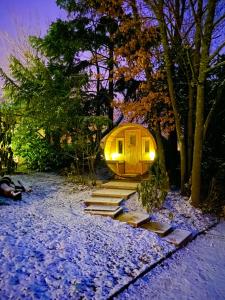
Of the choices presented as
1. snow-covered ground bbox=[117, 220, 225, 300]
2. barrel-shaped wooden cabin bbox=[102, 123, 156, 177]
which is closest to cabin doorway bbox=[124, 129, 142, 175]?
barrel-shaped wooden cabin bbox=[102, 123, 156, 177]

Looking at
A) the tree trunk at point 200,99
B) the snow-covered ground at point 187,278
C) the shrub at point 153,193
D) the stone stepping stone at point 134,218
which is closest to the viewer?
the snow-covered ground at point 187,278

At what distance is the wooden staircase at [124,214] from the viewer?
5.26 m

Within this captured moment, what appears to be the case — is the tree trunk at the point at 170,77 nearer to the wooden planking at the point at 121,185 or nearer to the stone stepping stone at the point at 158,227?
the wooden planking at the point at 121,185

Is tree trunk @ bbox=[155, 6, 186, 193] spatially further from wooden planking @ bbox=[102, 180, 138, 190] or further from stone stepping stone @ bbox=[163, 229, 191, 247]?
stone stepping stone @ bbox=[163, 229, 191, 247]

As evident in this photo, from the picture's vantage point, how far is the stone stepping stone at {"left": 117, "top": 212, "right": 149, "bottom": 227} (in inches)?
216

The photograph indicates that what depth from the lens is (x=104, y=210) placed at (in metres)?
6.07

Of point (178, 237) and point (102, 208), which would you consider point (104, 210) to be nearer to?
point (102, 208)

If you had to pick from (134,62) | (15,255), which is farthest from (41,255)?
(134,62)

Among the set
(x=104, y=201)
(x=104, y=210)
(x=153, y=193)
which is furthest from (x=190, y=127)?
(x=104, y=210)

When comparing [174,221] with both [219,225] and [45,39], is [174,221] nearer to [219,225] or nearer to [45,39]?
[219,225]

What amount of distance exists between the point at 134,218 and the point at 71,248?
1.74m

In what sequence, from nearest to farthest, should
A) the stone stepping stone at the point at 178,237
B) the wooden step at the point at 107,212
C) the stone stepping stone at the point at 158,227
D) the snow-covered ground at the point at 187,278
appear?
the snow-covered ground at the point at 187,278 → the stone stepping stone at the point at 178,237 → the stone stepping stone at the point at 158,227 → the wooden step at the point at 107,212

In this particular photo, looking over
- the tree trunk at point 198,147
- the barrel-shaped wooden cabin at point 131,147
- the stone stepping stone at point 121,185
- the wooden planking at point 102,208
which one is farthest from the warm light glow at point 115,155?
the wooden planking at point 102,208

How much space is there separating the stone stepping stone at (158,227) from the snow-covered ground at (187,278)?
482 millimetres
